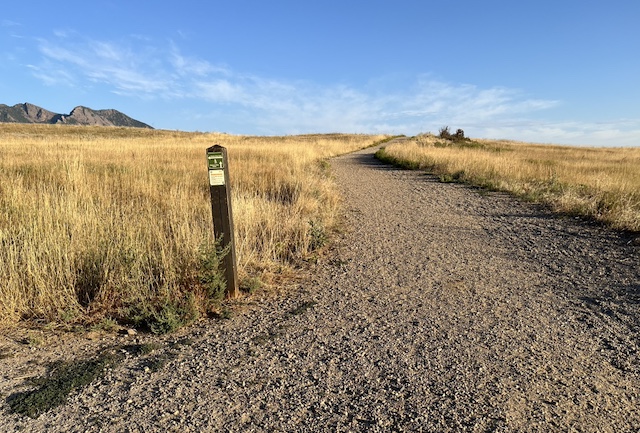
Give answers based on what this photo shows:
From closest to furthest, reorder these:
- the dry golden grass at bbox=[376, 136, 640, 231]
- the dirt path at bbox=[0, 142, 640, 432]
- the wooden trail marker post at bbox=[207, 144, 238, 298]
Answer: the dirt path at bbox=[0, 142, 640, 432], the wooden trail marker post at bbox=[207, 144, 238, 298], the dry golden grass at bbox=[376, 136, 640, 231]

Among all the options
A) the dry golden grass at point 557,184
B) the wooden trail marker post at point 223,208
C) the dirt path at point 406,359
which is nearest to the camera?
the dirt path at point 406,359

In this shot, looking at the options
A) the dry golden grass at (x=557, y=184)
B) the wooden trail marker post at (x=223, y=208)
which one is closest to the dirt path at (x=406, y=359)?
the wooden trail marker post at (x=223, y=208)

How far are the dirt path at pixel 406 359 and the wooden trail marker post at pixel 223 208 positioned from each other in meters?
0.39

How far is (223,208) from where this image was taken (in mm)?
3830

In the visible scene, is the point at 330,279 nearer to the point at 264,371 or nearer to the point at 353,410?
the point at 264,371

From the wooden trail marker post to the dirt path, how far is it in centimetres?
39

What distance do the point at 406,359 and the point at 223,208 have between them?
2.17 m

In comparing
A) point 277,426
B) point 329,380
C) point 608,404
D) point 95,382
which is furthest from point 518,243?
point 95,382

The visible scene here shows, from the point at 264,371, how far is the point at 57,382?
4.42 feet

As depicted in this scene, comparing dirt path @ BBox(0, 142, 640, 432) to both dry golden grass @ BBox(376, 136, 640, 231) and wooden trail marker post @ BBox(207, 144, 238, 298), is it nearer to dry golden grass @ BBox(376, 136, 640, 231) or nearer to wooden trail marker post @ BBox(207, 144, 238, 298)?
wooden trail marker post @ BBox(207, 144, 238, 298)

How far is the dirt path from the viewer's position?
7.33 feet

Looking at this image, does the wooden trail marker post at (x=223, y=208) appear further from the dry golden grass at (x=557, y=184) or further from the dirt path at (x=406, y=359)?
the dry golden grass at (x=557, y=184)

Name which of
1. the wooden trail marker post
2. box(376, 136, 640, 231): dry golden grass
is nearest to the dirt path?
the wooden trail marker post

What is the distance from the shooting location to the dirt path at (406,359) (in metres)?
2.23
